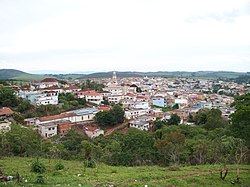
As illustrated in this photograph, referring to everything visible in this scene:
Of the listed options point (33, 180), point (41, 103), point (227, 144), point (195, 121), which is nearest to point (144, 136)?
point (227, 144)

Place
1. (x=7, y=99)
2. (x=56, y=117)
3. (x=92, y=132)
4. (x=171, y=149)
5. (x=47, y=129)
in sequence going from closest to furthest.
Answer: (x=171, y=149), (x=47, y=129), (x=92, y=132), (x=56, y=117), (x=7, y=99)

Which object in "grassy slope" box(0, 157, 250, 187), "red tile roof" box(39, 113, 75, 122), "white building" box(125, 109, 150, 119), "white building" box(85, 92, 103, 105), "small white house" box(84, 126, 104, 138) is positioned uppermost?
"grassy slope" box(0, 157, 250, 187)

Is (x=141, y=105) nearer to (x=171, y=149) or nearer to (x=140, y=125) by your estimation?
(x=140, y=125)

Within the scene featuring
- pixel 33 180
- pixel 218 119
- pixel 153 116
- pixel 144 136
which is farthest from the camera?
pixel 153 116

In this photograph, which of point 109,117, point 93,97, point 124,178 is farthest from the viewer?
point 93,97

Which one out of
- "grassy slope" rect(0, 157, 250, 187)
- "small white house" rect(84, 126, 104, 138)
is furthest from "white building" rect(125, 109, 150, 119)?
"grassy slope" rect(0, 157, 250, 187)

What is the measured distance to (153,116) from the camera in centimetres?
5347

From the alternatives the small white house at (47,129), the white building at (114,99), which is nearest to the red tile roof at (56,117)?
the small white house at (47,129)

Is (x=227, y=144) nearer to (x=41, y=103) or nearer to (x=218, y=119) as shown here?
(x=218, y=119)

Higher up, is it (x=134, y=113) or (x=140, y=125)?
(x=134, y=113)

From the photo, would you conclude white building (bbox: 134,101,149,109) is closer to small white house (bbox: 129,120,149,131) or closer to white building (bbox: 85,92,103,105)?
white building (bbox: 85,92,103,105)

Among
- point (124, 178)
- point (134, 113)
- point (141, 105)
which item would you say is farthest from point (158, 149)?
point (141, 105)

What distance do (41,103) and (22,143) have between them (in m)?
34.3

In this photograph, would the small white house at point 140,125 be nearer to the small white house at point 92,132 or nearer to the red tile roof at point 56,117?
the small white house at point 92,132
